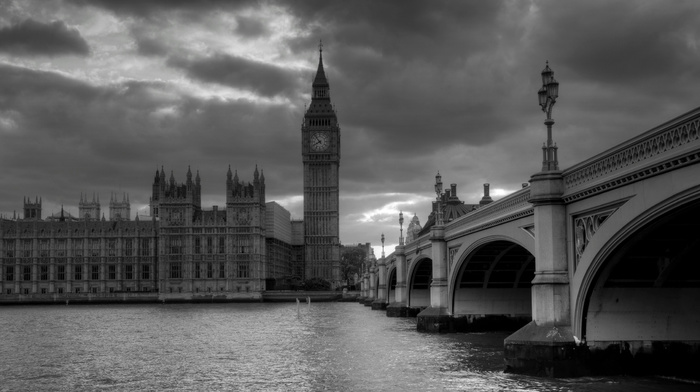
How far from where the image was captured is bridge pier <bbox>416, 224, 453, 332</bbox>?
4681cm

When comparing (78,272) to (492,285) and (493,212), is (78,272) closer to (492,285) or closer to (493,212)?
(492,285)

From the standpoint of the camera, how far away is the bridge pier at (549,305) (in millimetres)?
24062

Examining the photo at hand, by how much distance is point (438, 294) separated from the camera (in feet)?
155

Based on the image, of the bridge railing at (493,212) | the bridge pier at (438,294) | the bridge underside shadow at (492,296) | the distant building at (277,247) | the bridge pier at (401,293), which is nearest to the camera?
the bridge railing at (493,212)

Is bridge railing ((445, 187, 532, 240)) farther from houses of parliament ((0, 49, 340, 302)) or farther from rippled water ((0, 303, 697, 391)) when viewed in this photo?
houses of parliament ((0, 49, 340, 302))

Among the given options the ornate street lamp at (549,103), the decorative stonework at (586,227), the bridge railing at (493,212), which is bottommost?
the decorative stonework at (586,227)

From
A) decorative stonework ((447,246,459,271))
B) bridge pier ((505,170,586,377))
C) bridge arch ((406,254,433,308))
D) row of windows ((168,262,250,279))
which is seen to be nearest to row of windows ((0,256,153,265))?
row of windows ((168,262,250,279))

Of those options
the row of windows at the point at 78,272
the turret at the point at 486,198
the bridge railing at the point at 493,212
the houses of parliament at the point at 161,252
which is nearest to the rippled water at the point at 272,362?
the bridge railing at the point at 493,212

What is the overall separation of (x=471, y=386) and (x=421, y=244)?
3386cm

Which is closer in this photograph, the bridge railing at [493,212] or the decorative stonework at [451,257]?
the bridge railing at [493,212]

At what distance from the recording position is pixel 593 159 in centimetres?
2317

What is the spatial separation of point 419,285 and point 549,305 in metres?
49.3

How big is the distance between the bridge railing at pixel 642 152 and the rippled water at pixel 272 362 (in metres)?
5.72

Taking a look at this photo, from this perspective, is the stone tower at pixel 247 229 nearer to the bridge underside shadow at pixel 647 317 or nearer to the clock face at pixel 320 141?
the clock face at pixel 320 141
